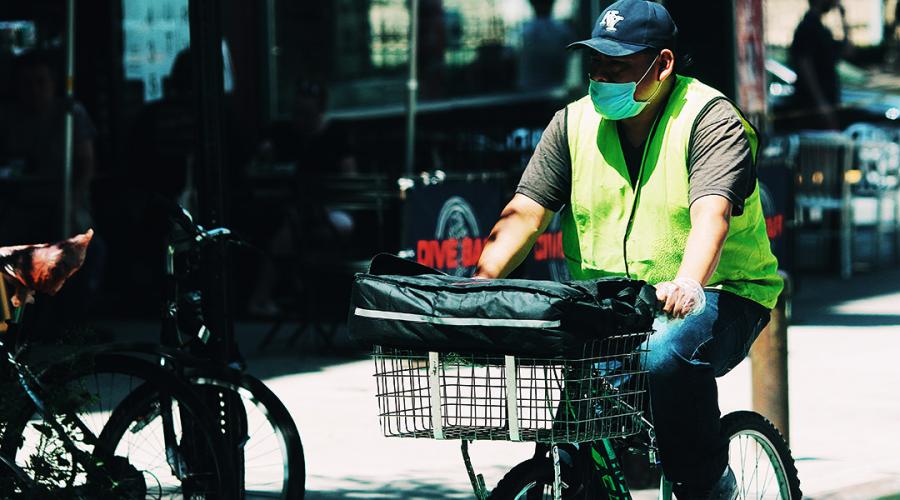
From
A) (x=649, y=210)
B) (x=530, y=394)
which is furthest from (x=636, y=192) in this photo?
(x=530, y=394)

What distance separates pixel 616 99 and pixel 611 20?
21 centimetres

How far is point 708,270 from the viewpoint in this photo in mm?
4156

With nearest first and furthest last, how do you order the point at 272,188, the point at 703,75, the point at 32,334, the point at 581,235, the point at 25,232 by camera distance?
1. the point at 581,235
2. the point at 32,334
3. the point at 703,75
4. the point at 25,232
5. the point at 272,188

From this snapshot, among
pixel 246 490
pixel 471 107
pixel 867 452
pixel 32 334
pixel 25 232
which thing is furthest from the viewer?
pixel 471 107

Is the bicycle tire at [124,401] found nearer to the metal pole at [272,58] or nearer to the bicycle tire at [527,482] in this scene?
the bicycle tire at [527,482]

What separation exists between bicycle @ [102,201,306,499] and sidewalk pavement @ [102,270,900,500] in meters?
1.07

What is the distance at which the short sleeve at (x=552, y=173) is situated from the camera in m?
4.58

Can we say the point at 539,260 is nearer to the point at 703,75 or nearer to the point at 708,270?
the point at 703,75

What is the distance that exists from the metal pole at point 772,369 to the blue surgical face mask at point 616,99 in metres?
2.30

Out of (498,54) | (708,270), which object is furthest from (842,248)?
(708,270)

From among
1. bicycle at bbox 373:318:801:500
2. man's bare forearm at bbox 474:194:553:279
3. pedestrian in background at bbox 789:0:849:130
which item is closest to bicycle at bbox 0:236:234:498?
man's bare forearm at bbox 474:194:553:279

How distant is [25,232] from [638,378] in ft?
25.3

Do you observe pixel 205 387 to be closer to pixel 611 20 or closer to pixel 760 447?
pixel 760 447

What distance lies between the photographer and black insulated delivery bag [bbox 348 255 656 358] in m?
3.68
